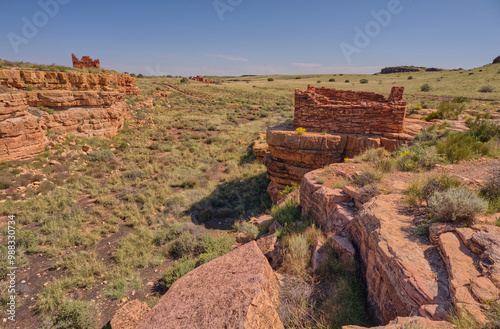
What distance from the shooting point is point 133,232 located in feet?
23.6

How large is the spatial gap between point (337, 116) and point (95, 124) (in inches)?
556

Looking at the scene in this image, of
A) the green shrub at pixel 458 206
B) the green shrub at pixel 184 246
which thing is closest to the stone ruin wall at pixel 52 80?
the green shrub at pixel 184 246

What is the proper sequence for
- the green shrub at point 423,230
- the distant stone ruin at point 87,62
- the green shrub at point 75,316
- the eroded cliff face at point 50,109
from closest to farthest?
the green shrub at point 423,230
the green shrub at point 75,316
the eroded cliff face at point 50,109
the distant stone ruin at point 87,62

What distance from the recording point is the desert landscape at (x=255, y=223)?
106 inches

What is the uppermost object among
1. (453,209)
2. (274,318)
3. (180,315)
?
(453,209)

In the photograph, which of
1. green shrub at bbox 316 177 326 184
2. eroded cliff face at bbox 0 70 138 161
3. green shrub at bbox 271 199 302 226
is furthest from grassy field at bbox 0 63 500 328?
green shrub at bbox 316 177 326 184

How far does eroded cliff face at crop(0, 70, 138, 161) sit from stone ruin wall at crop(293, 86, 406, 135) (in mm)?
11574

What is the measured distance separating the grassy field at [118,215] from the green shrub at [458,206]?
1.51 m

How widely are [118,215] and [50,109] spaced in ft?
29.4

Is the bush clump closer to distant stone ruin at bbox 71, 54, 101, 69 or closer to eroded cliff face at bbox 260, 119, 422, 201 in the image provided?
eroded cliff face at bbox 260, 119, 422, 201

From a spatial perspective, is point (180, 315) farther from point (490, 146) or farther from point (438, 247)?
point (490, 146)

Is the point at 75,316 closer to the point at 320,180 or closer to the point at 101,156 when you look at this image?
the point at 320,180

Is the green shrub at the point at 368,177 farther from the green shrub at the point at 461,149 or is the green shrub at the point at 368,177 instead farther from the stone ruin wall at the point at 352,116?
the stone ruin wall at the point at 352,116

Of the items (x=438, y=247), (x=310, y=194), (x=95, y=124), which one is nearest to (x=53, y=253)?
(x=310, y=194)
